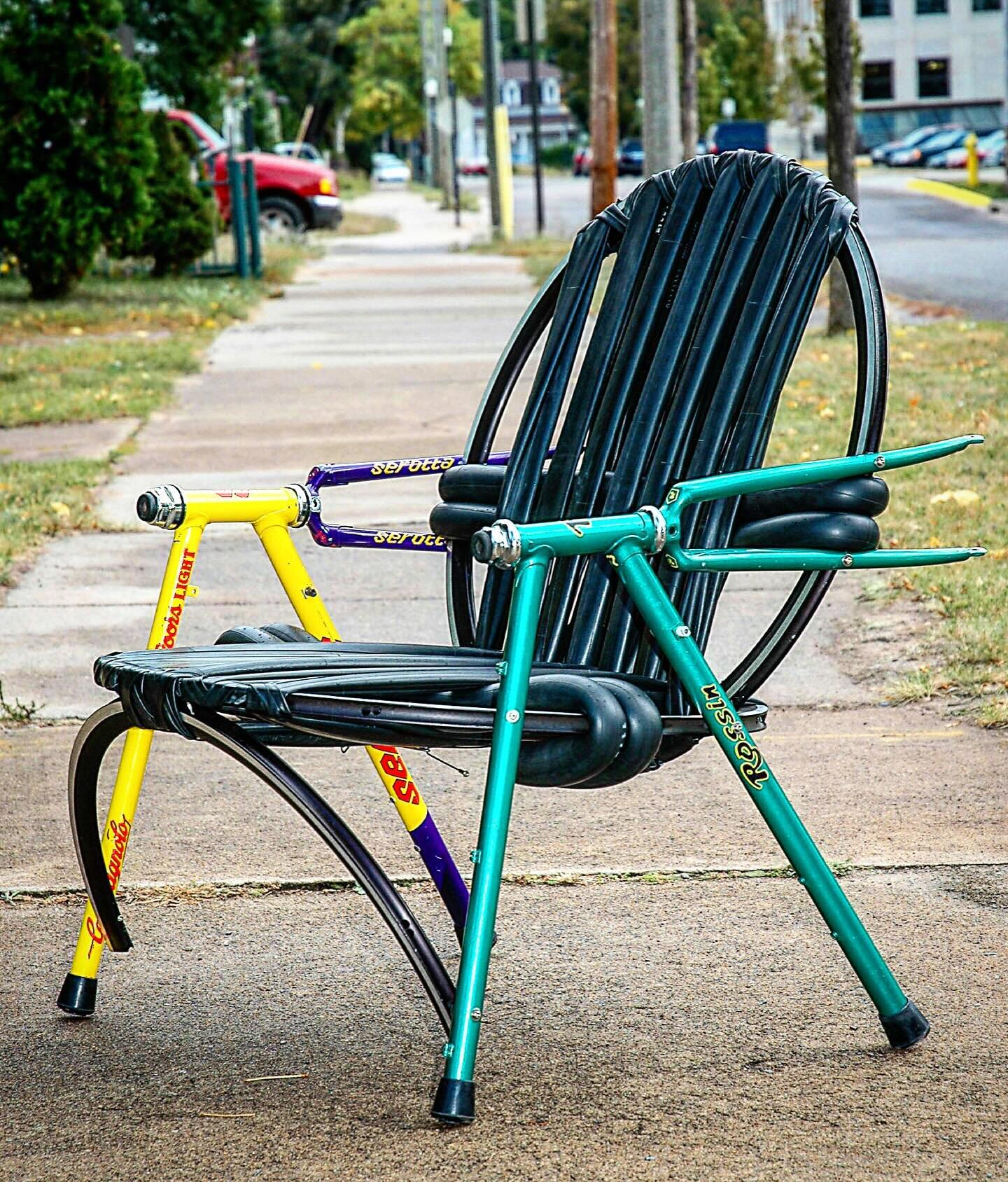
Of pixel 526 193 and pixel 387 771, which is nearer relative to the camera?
pixel 387 771

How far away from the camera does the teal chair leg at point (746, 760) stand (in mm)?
2443

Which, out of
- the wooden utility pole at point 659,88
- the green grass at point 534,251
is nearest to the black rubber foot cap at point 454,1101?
the wooden utility pole at point 659,88

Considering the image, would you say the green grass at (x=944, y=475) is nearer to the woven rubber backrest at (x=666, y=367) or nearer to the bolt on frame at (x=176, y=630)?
the woven rubber backrest at (x=666, y=367)

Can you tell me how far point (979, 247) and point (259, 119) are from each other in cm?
2592

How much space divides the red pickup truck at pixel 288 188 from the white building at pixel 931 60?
53.0m

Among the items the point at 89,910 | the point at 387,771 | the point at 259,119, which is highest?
the point at 259,119

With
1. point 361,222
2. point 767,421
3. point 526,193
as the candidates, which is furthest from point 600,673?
point 526,193

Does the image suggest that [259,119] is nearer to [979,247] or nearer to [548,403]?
[979,247]

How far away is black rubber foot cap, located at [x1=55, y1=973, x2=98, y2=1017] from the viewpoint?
2838mm

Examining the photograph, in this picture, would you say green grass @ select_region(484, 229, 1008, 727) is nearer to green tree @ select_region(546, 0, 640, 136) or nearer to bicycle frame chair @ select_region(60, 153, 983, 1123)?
bicycle frame chair @ select_region(60, 153, 983, 1123)

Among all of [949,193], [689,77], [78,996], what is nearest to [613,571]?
[78,996]

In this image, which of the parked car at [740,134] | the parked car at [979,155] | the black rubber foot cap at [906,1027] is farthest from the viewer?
the parked car at [740,134]

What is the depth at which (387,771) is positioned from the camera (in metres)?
2.77

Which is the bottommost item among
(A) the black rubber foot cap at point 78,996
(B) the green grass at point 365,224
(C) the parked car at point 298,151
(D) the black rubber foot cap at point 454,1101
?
(A) the black rubber foot cap at point 78,996
